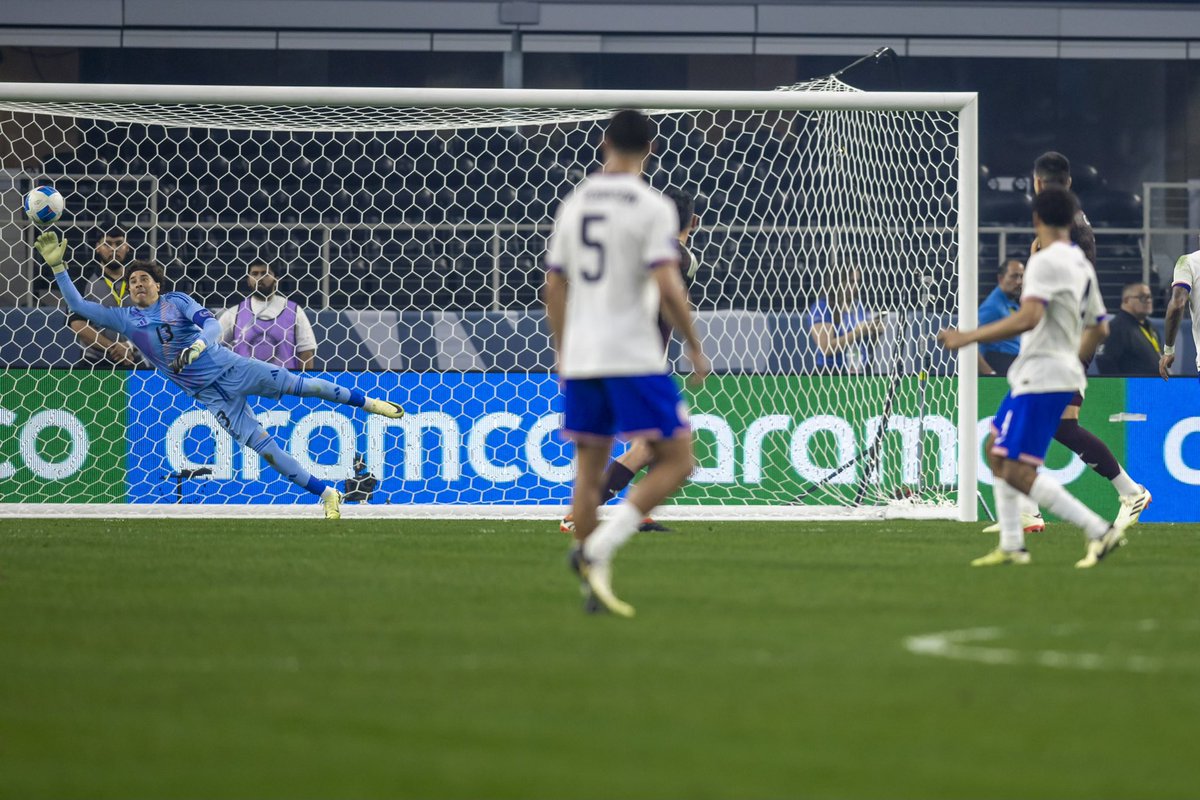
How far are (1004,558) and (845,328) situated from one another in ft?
15.1

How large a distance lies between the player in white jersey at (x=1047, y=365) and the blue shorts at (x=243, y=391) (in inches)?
199

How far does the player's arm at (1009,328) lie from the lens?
24.3 ft

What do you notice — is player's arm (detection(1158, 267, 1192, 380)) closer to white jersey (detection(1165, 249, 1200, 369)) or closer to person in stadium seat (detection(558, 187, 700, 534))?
white jersey (detection(1165, 249, 1200, 369))

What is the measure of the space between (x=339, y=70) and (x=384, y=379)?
1197 cm

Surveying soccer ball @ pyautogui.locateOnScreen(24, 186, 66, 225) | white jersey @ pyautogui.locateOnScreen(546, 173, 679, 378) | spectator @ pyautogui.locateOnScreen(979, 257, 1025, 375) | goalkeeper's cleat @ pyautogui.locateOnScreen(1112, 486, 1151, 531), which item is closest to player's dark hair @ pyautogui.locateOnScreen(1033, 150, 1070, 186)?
goalkeeper's cleat @ pyautogui.locateOnScreen(1112, 486, 1151, 531)

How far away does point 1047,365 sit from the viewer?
7664 millimetres

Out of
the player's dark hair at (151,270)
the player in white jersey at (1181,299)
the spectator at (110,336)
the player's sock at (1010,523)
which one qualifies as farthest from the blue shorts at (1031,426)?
the spectator at (110,336)

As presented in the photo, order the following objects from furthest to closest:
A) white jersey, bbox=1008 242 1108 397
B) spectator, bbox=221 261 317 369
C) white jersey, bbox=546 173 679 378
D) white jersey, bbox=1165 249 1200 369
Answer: spectator, bbox=221 261 317 369, white jersey, bbox=1165 249 1200 369, white jersey, bbox=1008 242 1108 397, white jersey, bbox=546 173 679 378

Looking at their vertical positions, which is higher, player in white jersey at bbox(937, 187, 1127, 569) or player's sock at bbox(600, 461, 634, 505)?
player in white jersey at bbox(937, 187, 1127, 569)

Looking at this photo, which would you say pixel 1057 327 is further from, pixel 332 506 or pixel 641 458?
pixel 332 506

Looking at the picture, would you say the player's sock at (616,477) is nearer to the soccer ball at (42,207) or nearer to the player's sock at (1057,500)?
the player's sock at (1057,500)

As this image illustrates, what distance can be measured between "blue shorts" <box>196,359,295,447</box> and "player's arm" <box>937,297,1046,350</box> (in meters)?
5.00

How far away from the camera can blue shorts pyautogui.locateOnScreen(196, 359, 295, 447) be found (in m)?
11.1

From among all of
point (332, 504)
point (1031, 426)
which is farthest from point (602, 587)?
point (332, 504)
